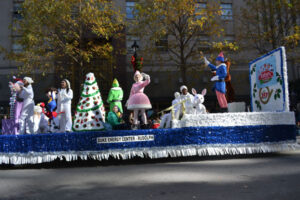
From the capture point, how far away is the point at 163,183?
12.0ft

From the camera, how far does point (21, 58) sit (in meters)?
12.5

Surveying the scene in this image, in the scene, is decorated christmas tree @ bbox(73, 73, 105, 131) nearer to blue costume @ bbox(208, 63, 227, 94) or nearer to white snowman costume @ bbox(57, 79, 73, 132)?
white snowman costume @ bbox(57, 79, 73, 132)

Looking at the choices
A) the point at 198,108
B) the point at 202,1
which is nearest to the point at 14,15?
the point at 202,1

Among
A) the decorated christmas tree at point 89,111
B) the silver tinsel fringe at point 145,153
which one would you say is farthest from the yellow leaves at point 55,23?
the silver tinsel fringe at point 145,153

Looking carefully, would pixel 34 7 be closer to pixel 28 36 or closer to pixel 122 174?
pixel 28 36

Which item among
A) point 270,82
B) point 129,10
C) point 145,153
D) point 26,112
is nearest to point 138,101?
point 145,153

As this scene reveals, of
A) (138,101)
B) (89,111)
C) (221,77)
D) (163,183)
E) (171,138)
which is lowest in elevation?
(163,183)

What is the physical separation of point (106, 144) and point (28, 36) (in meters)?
8.48

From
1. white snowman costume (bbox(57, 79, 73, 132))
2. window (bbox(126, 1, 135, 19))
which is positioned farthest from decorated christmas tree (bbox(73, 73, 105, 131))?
window (bbox(126, 1, 135, 19))

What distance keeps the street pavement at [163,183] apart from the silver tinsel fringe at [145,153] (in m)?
0.35

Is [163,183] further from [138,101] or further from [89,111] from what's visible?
[89,111]

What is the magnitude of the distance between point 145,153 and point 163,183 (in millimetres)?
1813

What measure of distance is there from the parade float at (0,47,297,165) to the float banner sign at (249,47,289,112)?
26 millimetres

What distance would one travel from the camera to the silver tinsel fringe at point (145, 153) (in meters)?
5.24
